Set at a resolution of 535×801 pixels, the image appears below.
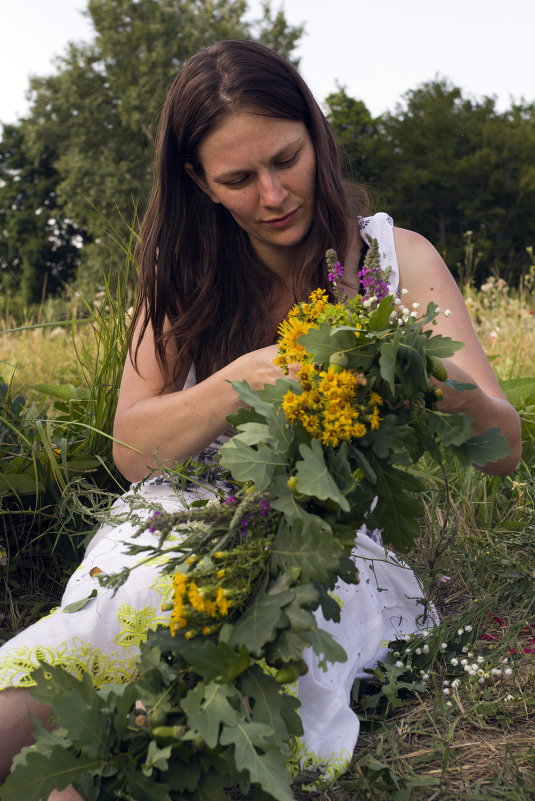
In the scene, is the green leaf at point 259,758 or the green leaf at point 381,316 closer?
the green leaf at point 259,758

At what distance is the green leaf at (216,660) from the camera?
3.39ft

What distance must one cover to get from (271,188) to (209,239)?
377 millimetres

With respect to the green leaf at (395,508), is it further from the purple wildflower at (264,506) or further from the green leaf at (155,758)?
the green leaf at (155,758)

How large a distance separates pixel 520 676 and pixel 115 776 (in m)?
1.00

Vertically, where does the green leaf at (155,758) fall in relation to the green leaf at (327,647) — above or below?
below

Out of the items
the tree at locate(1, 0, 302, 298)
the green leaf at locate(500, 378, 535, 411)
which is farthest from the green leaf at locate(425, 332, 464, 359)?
the tree at locate(1, 0, 302, 298)

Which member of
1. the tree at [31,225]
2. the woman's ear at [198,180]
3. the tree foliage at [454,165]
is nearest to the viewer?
the woman's ear at [198,180]

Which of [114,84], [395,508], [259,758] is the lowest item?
[259,758]

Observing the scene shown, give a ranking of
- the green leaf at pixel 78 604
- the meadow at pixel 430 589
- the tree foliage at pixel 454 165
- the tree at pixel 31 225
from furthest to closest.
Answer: the tree at pixel 31 225 → the tree foliage at pixel 454 165 → the green leaf at pixel 78 604 → the meadow at pixel 430 589

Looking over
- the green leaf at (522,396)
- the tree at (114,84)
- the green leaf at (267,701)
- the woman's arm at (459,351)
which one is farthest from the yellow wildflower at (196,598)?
the tree at (114,84)

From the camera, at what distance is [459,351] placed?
6.33ft

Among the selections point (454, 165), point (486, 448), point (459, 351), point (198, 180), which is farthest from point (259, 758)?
point (454, 165)

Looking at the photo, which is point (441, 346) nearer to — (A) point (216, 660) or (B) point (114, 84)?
(A) point (216, 660)

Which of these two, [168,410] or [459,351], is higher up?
[459,351]
